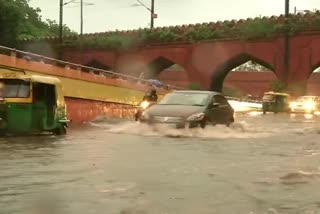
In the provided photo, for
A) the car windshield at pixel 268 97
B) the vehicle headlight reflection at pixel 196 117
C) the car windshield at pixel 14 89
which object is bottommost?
the vehicle headlight reflection at pixel 196 117

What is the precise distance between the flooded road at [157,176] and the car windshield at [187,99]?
86.6 inches

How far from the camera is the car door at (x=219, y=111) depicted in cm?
1619

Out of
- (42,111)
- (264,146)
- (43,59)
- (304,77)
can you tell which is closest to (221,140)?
(264,146)

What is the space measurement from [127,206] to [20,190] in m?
1.48

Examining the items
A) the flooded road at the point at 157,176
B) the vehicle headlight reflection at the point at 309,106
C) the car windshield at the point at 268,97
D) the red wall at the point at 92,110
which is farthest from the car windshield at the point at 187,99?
the vehicle headlight reflection at the point at 309,106

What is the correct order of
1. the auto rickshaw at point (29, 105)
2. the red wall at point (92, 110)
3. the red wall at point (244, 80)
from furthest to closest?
the red wall at point (244, 80) < the red wall at point (92, 110) < the auto rickshaw at point (29, 105)

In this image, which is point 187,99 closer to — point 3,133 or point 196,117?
point 196,117

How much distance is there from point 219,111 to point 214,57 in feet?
96.8

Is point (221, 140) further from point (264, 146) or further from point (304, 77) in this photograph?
point (304, 77)

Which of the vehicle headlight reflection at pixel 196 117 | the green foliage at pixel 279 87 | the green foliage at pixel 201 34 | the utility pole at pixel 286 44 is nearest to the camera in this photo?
the vehicle headlight reflection at pixel 196 117

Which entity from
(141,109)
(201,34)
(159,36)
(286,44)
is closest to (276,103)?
(286,44)

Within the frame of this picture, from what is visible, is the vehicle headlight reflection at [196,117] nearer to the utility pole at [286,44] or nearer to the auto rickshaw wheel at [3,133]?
the auto rickshaw wheel at [3,133]

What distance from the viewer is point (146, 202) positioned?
630cm

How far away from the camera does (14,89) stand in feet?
47.8
